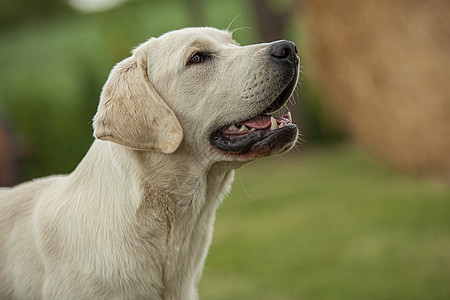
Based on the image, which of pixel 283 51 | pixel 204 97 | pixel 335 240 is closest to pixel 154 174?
pixel 204 97

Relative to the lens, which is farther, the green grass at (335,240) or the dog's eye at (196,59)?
the green grass at (335,240)

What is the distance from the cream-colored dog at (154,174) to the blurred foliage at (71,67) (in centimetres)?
587

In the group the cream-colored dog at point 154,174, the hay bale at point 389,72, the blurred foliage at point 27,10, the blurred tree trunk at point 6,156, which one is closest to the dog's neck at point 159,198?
the cream-colored dog at point 154,174

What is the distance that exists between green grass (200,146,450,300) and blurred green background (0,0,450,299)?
2cm

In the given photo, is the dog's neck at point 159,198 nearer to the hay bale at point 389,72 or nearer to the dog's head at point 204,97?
the dog's head at point 204,97

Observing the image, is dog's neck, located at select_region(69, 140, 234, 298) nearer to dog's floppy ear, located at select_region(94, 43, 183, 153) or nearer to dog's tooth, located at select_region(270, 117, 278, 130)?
dog's floppy ear, located at select_region(94, 43, 183, 153)

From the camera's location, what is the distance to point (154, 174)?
8.87 ft

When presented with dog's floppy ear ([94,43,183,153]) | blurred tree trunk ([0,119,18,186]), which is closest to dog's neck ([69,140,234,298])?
dog's floppy ear ([94,43,183,153])

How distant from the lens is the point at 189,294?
2828 millimetres

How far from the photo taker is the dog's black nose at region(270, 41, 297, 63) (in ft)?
8.98

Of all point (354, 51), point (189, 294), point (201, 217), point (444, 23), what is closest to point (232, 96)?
point (201, 217)

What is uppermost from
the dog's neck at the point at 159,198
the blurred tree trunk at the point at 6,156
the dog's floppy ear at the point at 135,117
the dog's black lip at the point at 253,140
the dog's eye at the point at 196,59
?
the dog's eye at the point at 196,59

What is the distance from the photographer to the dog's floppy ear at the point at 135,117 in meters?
2.60

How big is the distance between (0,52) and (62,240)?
1298cm
